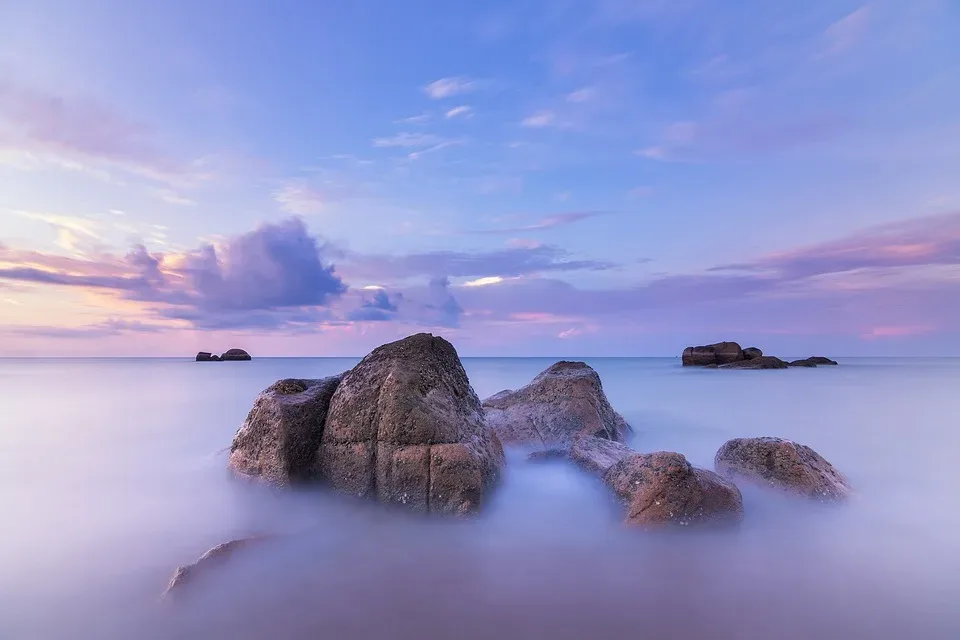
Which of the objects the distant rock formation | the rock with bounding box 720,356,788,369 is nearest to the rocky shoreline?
the rock with bounding box 720,356,788,369

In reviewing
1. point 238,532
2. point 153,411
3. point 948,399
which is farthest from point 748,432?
point 153,411

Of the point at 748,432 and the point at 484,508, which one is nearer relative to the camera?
the point at 484,508

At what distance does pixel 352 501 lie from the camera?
5.58 metres

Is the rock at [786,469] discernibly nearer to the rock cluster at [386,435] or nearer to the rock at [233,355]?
the rock cluster at [386,435]

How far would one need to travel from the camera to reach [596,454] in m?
7.46

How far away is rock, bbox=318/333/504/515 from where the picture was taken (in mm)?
5328

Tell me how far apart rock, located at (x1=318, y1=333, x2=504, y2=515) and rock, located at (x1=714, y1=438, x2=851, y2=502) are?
345 centimetres

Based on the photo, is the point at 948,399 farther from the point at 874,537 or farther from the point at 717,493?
the point at 717,493

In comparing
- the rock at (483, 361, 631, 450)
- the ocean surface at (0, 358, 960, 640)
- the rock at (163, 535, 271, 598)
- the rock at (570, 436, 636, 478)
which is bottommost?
the ocean surface at (0, 358, 960, 640)

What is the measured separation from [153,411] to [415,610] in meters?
15.1

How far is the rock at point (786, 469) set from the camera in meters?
6.23

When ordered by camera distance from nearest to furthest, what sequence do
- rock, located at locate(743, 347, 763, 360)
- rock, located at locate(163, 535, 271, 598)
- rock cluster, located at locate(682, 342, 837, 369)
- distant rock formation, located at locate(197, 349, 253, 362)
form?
rock, located at locate(163, 535, 271, 598), rock cluster, located at locate(682, 342, 837, 369), rock, located at locate(743, 347, 763, 360), distant rock formation, located at locate(197, 349, 253, 362)

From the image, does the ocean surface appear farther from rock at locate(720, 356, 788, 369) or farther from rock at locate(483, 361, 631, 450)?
rock at locate(720, 356, 788, 369)

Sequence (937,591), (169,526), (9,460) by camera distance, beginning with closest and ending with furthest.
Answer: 1. (937,591)
2. (169,526)
3. (9,460)
